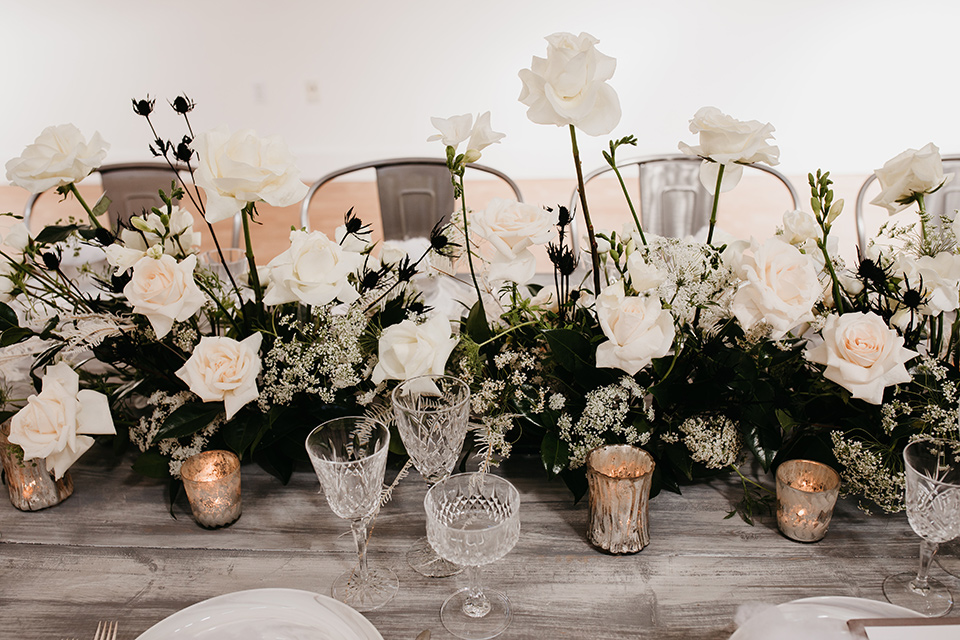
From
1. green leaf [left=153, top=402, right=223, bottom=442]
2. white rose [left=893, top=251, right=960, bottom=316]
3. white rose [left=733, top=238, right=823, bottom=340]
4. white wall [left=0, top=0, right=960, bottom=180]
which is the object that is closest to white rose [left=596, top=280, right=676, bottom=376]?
white rose [left=733, top=238, right=823, bottom=340]

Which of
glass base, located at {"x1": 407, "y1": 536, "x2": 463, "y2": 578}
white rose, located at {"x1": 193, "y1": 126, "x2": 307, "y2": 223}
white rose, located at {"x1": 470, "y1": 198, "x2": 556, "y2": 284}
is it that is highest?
white rose, located at {"x1": 193, "y1": 126, "x2": 307, "y2": 223}

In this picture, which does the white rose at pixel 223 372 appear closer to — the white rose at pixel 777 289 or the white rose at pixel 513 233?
the white rose at pixel 513 233

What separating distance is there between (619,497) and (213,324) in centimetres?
63

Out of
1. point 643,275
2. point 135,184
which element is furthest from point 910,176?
point 135,184

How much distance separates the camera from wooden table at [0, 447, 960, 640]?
0.79 m

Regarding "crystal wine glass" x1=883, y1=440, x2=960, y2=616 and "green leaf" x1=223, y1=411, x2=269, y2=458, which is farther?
"green leaf" x1=223, y1=411, x2=269, y2=458

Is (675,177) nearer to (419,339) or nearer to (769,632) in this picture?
(419,339)

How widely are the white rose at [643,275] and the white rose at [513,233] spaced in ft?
0.40

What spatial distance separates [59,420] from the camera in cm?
90

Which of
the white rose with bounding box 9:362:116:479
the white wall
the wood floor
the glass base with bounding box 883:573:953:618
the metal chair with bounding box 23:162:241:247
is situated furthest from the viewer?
the white wall

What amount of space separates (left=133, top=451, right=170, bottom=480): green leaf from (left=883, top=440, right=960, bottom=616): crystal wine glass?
0.93m

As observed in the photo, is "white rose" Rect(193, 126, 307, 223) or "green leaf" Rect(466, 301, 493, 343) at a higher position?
"white rose" Rect(193, 126, 307, 223)

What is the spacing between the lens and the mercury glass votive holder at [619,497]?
841 millimetres

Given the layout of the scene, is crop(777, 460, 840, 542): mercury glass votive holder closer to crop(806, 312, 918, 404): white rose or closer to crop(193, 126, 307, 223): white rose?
crop(806, 312, 918, 404): white rose
